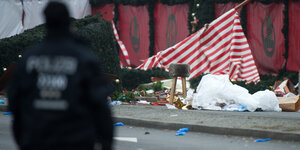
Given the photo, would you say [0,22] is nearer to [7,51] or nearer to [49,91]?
[7,51]

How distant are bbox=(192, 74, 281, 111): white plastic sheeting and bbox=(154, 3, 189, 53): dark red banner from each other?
10.0m

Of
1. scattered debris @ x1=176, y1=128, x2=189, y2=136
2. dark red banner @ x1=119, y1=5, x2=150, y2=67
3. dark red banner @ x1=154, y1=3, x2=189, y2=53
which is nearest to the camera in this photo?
scattered debris @ x1=176, y1=128, x2=189, y2=136

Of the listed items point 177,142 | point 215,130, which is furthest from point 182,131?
point 177,142

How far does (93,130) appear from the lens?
325cm

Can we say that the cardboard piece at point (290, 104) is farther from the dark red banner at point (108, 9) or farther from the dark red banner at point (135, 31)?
the dark red banner at point (108, 9)

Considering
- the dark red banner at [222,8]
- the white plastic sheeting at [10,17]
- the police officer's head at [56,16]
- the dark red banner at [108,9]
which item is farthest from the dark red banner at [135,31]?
the police officer's head at [56,16]

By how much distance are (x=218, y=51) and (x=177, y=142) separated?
11.6 m

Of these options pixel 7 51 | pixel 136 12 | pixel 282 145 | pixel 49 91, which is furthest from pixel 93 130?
pixel 136 12

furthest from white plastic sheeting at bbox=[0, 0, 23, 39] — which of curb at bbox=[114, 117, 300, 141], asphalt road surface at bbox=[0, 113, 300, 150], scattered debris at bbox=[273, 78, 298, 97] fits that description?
asphalt road surface at bbox=[0, 113, 300, 150]

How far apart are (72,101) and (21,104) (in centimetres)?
35

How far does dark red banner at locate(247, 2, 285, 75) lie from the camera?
19.5 metres

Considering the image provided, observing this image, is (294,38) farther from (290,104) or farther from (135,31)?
(135,31)

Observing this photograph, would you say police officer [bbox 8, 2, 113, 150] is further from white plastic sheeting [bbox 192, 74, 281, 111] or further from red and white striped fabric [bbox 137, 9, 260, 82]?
red and white striped fabric [bbox 137, 9, 260, 82]

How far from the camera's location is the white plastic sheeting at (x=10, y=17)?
28.8 metres
